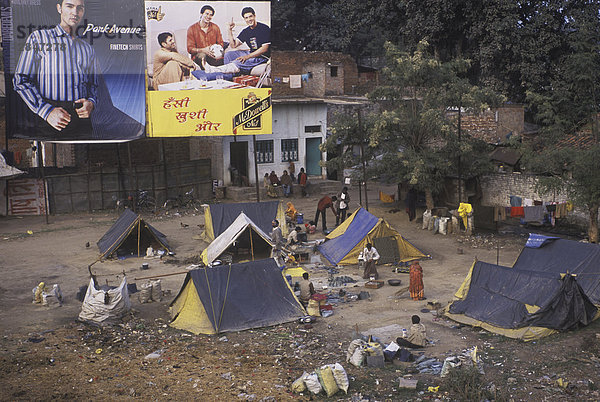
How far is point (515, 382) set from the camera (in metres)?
10.9

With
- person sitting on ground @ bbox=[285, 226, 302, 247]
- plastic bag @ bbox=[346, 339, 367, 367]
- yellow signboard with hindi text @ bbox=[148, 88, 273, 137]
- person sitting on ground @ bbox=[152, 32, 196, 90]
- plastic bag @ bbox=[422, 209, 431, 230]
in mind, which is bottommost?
plastic bag @ bbox=[346, 339, 367, 367]

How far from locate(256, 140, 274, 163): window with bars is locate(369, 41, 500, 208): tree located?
9152 mm

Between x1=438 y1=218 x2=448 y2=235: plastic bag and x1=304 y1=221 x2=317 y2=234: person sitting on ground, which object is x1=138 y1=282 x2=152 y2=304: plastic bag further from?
x1=438 y1=218 x2=448 y2=235: plastic bag

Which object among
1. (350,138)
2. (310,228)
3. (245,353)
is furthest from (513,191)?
(245,353)

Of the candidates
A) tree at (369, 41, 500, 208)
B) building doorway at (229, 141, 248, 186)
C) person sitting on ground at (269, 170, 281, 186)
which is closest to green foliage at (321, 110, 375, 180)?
tree at (369, 41, 500, 208)

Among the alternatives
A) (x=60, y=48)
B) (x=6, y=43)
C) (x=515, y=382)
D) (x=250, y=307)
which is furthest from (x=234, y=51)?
(x=515, y=382)

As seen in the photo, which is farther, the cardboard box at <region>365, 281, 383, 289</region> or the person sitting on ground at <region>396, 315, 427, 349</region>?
the cardboard box at <region>365, 281, 383, 289</region>

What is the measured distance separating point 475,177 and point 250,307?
13877 mm

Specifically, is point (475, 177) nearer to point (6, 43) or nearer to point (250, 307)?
point (250, 307)

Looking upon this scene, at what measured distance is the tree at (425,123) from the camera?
22.6 meters

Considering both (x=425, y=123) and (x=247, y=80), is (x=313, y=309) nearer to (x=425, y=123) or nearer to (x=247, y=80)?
(x=425, y=123)

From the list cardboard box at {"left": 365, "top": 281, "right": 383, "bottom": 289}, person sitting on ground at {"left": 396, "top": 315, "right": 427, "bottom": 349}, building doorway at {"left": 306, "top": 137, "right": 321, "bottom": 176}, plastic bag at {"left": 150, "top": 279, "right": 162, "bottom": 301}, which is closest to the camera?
person sitting on ground at {"left": 396, "top": 315, "right": 427, "bottom": 349}

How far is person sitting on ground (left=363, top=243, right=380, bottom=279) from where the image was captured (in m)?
17.5

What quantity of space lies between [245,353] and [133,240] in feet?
29.4
